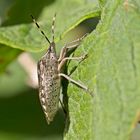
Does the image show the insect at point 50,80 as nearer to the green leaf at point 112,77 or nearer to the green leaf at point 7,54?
the green leaf at point 7,54

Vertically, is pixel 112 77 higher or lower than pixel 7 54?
→ higher

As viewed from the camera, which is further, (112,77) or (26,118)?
(26,118)

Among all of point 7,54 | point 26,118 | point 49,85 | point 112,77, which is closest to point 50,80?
point 49,85

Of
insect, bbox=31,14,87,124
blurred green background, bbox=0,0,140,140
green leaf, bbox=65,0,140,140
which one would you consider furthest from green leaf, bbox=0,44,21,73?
green leaf, bbox=65,0,140,140

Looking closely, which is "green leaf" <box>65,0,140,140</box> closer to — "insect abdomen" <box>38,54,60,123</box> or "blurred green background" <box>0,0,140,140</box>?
"insect abdomen" <box>38,54,60,123</box>

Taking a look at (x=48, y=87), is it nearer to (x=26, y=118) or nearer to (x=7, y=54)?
(x=7, y=54)

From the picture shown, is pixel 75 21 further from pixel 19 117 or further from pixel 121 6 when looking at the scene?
pixel 19 117
